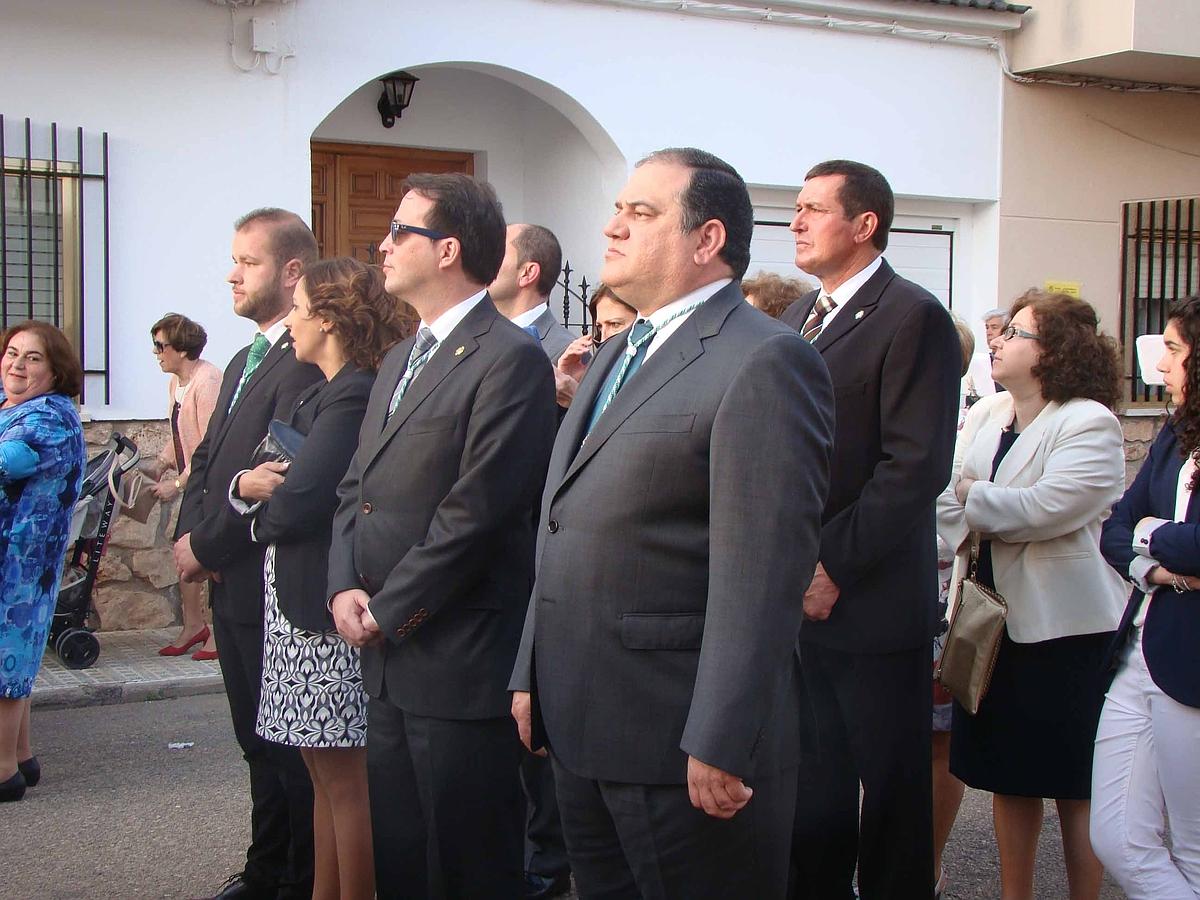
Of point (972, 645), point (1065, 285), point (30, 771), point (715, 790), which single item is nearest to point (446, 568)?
point (715, 790)

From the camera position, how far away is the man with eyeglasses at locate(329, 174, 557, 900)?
337cm

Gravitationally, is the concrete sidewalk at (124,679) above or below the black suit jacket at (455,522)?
below

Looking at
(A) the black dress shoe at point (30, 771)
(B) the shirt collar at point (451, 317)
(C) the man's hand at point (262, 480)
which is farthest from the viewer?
(A) the black dress shoe at point (30, 771)

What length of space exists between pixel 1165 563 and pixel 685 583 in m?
1.56

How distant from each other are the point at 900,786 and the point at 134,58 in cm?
743

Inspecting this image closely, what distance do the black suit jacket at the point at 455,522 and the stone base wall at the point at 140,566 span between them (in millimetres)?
5989

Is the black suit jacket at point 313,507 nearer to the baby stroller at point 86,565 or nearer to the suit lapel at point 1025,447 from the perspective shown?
the suit lapel at point 1025,447

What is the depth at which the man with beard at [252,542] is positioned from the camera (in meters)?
4.25

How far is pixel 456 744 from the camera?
339 cm

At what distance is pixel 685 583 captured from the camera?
8.77 feet

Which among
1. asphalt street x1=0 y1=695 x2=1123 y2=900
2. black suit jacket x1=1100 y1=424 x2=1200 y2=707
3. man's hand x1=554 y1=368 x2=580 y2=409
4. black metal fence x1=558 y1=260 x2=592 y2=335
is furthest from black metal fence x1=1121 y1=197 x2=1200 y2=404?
black suit jacket x1=1100 y1=424 x2=1200 y2=707

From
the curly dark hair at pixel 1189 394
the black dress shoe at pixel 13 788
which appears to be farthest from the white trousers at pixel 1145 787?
the black dress shoe at pixel 13 788

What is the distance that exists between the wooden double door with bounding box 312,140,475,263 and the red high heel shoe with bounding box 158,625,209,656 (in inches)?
135

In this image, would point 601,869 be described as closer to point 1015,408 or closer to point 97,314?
point 1015,408
